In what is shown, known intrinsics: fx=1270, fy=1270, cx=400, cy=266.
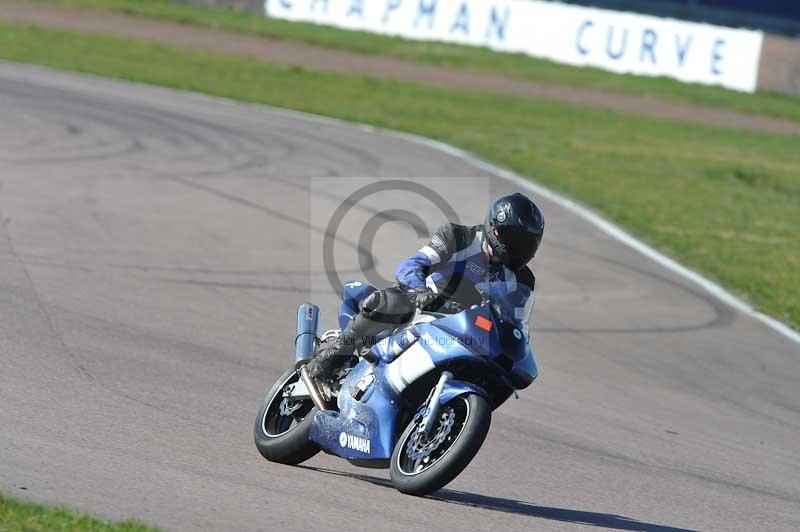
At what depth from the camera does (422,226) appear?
14.9 m

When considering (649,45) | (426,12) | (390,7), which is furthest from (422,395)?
(390,7)

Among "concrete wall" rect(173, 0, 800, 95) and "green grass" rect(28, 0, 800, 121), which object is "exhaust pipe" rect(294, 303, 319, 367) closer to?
"green grass" rect(28, 0, 800, 121)

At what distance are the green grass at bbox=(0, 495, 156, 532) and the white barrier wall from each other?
97.0 ft

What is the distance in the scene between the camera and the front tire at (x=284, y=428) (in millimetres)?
6611

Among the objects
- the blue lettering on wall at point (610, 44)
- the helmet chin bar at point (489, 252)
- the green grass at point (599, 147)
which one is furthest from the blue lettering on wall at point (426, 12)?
the helmet chin bar at point (489, 252)

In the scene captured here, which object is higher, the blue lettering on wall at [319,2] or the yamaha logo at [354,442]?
the yamaha logo at [354,442]

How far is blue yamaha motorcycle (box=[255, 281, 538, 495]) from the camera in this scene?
19.3 feet

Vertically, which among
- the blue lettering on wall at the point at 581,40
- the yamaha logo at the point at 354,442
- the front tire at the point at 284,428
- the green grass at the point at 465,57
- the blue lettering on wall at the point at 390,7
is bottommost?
the green grass at the point at 465,57

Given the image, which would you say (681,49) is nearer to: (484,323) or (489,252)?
(489,252)

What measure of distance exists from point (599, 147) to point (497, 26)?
11963 mm

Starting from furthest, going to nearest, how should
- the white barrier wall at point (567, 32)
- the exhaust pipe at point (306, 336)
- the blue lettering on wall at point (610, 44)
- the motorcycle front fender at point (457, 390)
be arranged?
the blue lettering on wall at point (610, 44)
the white barrier wall at point (567, 32)
the exhaust pipe at point (306, 336)
the motorcycle front fender at point (457, 390)

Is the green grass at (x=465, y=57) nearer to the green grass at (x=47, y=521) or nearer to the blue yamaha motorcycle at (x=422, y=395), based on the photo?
the blue yamaha motorcycle at (x=422, y=395)

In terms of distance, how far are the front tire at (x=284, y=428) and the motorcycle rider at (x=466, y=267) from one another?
0.67m

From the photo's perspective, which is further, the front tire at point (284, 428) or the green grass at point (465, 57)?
the green grass at point (465, 57)
